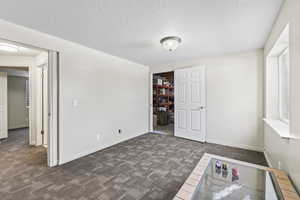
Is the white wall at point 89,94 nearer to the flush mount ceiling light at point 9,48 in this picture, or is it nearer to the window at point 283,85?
the flush mount ceiling light at point 9,48

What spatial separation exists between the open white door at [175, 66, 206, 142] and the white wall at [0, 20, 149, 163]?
1273mm

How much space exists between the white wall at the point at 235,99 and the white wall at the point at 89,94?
6.91 ft

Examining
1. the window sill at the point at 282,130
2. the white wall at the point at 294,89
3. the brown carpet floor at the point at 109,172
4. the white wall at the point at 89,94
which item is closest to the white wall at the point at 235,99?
the brown carpet floor at the point at 109,172

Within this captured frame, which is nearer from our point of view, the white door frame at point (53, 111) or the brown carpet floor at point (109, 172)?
the brown carpet floor at point (109, 172)

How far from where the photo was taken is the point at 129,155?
2.76 meters

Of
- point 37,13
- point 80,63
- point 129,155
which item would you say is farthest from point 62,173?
point 37,13

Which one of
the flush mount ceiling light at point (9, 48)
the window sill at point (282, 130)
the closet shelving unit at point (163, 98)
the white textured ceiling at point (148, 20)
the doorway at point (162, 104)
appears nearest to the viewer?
the window sill at point (282, 130)

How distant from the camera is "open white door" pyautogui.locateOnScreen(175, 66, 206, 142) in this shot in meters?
3.57

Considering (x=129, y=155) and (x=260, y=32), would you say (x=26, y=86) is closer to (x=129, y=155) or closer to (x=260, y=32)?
(x=129, y=155)

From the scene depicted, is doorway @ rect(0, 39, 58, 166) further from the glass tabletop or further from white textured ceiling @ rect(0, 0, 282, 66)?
the glass tabletop

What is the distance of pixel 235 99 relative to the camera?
320 cm

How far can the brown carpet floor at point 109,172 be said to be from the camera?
5.49ft

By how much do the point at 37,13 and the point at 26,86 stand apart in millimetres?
4883

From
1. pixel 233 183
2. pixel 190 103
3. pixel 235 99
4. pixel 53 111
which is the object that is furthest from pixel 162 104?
pixel 233 183
